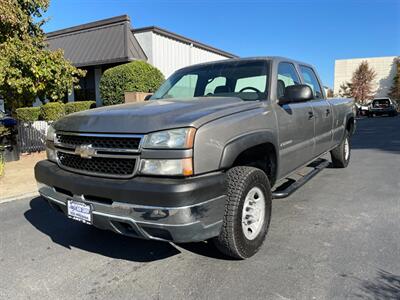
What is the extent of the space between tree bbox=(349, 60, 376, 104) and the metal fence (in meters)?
56.9

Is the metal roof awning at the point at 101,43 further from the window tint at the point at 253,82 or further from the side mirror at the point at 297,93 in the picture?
the side mirror at the point at 297,93

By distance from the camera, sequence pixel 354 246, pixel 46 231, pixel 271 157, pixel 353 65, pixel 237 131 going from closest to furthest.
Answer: pixel 237 131 < pixel 354 246 < pixel 271 157 < pixel 46 231 < pixel 353 65

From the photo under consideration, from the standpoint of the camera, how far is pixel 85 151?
10.1 feet

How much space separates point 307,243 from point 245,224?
0.82m

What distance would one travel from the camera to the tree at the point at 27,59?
778 centimetres

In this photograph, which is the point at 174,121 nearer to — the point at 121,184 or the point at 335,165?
the point at 121,184

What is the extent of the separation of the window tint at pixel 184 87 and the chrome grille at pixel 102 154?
166cm

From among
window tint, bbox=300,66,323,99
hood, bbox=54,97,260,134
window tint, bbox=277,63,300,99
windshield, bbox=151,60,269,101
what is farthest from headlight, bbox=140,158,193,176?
window tint, bbox=300,66,323,99

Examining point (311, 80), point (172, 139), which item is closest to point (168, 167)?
point (172, 139)

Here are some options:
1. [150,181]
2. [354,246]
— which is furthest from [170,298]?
[354,246]

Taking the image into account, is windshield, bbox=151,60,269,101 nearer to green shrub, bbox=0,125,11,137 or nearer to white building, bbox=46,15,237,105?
green shrub, bbox=0,125,11,137

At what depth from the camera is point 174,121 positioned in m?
2.80

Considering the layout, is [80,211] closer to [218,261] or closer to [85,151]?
[85,151]

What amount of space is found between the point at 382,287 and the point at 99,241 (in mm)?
2713
